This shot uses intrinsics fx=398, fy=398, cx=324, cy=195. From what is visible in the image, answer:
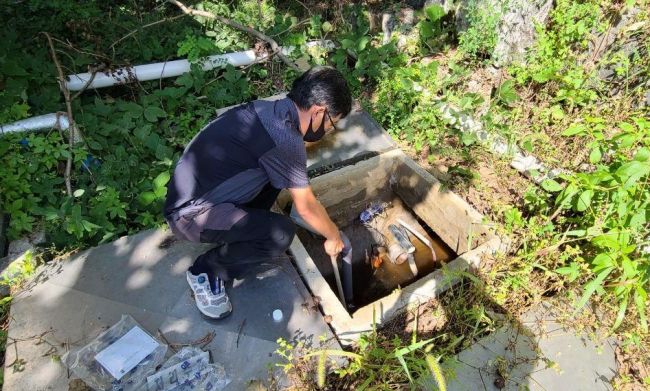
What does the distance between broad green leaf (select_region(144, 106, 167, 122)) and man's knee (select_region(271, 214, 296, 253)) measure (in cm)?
199

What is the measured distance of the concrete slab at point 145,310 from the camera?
2336mm

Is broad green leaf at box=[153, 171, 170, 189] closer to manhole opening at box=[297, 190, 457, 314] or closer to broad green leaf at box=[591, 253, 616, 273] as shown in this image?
manhole opening at box=[297, 190, 457, 314]

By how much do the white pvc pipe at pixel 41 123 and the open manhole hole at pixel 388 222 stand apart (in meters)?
2.03

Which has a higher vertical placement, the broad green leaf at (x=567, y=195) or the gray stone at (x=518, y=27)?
the gray stone at (x=518, y=27)

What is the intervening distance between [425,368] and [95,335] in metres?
1.99

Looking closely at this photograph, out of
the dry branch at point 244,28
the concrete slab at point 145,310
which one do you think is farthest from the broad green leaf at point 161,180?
the dry branch at point 244,28

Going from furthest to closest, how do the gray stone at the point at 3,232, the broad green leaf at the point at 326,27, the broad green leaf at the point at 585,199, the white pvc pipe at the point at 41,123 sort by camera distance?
the broad green leaf at the point at 326,27 → the white pvc pipe at the point at 41,123 → the gray stone at the point at 3,232 → the broad green leaf at the point at 585,199

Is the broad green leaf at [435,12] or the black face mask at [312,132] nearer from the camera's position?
the black face mask at [312,132]

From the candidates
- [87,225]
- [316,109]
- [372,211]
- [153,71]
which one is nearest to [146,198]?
[87,225]

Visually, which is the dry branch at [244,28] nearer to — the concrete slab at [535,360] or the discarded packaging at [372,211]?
the discarded packaging at [372,211]

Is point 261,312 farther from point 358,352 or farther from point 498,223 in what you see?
point 498,223

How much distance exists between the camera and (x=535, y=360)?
2395mm

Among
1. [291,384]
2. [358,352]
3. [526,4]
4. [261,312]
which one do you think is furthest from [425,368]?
[526,4]

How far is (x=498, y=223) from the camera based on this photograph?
2.97 metres
